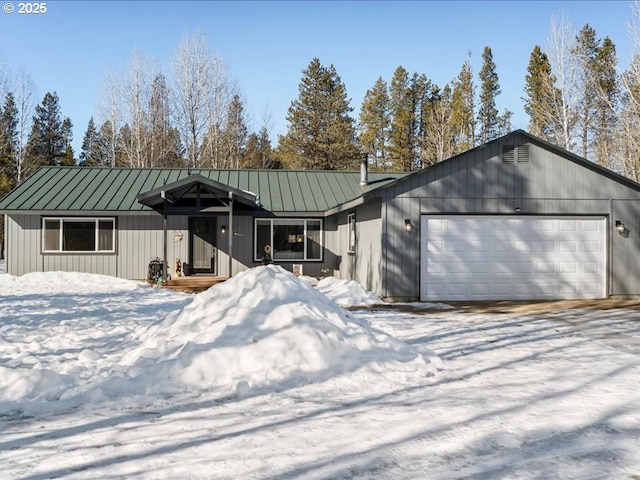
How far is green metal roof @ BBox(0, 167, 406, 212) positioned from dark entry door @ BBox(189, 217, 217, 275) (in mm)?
1510

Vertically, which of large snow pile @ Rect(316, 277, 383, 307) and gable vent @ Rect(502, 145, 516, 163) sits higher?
gable vent @ Rect(502, 145, 516, 163)

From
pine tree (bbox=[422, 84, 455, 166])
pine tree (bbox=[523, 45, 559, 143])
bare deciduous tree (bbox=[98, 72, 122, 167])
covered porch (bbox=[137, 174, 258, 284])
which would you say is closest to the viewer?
covered porch (bbox=[137, 174, 258, 284])

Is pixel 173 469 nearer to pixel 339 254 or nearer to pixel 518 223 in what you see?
pixel 518 223

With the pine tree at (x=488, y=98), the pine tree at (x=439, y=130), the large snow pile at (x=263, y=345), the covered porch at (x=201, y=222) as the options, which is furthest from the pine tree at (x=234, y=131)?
the large snow pile at (x=263, y=345)

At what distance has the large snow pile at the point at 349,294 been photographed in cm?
1153

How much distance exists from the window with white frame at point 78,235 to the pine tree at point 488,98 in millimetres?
26147

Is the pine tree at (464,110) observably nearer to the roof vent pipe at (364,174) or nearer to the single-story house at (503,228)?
the roof vent pipe at (364,174)

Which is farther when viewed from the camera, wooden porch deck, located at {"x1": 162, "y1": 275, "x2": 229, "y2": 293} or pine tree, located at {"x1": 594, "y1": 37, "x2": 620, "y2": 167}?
pine tree, located at {"x1": 594, "y1": 37, "x2": 620, "y2": 167}

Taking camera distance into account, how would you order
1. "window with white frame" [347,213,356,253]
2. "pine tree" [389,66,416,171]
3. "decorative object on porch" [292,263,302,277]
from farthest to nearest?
1. "pine tree" [389,66,416,171]
2. "decorative object on porch" [292,263,302,277]
3. "window with white frame" [347,213,356,253]

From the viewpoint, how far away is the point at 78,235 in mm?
15828

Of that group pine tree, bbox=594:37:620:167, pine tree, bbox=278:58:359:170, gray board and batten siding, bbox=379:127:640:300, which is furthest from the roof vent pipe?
pine tree, bbox=278:58:359:170

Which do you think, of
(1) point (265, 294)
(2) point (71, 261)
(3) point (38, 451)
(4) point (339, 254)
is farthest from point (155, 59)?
(3) point (38, 451)

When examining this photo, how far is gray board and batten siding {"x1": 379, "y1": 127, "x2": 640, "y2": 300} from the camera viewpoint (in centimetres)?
1184

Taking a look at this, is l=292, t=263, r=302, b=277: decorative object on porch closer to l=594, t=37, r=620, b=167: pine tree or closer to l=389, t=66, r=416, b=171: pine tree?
l=594, t=37, r=620, b=167: pine tree
